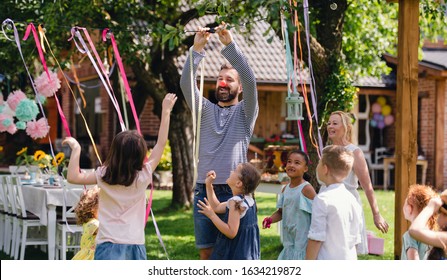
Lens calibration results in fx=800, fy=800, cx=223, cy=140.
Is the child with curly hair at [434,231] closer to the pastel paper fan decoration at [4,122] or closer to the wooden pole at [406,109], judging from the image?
the wooden pole at [406,109]

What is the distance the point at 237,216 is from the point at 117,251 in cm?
65

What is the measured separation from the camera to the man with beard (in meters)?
4.38

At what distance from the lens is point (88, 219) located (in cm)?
497

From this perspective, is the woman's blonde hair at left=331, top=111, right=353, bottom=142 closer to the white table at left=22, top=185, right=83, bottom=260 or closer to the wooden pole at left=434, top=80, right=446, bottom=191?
the white table at left=22, top=185, right=83, bottom=260

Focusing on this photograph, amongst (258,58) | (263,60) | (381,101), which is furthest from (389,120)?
(258,58)

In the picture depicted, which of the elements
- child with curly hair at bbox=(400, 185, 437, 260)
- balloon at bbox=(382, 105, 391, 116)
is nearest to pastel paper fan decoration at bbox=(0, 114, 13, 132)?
child with curly hair at bbox=(400, 185, 437, 260)

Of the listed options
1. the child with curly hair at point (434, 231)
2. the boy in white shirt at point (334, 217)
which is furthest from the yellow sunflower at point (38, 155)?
the child with curly hair at point (434, 231)

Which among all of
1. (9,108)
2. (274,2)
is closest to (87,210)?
(274,2)

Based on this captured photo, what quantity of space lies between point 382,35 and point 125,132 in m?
10.1

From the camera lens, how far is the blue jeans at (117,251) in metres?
3.94

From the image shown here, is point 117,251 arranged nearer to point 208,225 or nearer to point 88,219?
point 208,225
